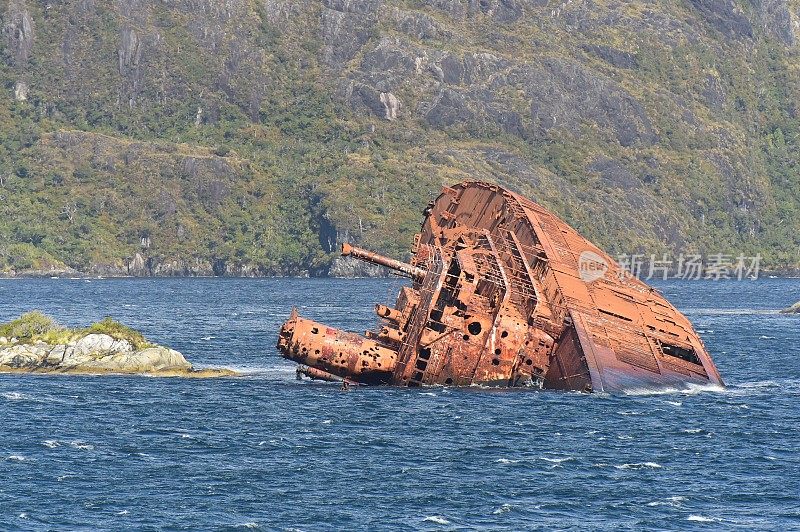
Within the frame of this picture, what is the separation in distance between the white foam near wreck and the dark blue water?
2307 millimetres

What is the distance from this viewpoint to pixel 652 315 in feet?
294


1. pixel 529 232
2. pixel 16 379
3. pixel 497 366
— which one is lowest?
pixel 16 379

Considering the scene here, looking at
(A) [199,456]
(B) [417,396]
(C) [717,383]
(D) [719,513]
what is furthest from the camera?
(C) [717,383]

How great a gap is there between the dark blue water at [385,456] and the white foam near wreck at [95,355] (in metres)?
2.31

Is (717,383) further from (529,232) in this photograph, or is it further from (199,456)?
(199,456)

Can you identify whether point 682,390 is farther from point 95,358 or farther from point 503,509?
point 95,358

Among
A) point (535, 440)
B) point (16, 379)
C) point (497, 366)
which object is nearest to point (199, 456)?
point (535, 440)

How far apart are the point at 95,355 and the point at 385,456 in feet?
107

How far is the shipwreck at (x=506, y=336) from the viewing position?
268ft

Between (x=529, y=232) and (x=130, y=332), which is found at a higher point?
(x=529, y=232)

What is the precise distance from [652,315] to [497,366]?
11.5m

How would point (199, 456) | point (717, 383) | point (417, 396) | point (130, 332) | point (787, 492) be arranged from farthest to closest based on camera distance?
point (130, 332)
point (717, 383)
point (417, 396)
point (199, 456)
point (787, 492)

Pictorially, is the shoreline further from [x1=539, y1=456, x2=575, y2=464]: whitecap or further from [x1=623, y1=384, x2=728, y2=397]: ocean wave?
[x1=539, y1=456, x2=575, y2=464]: whitecap

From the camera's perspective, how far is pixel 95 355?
9462 centimetres
